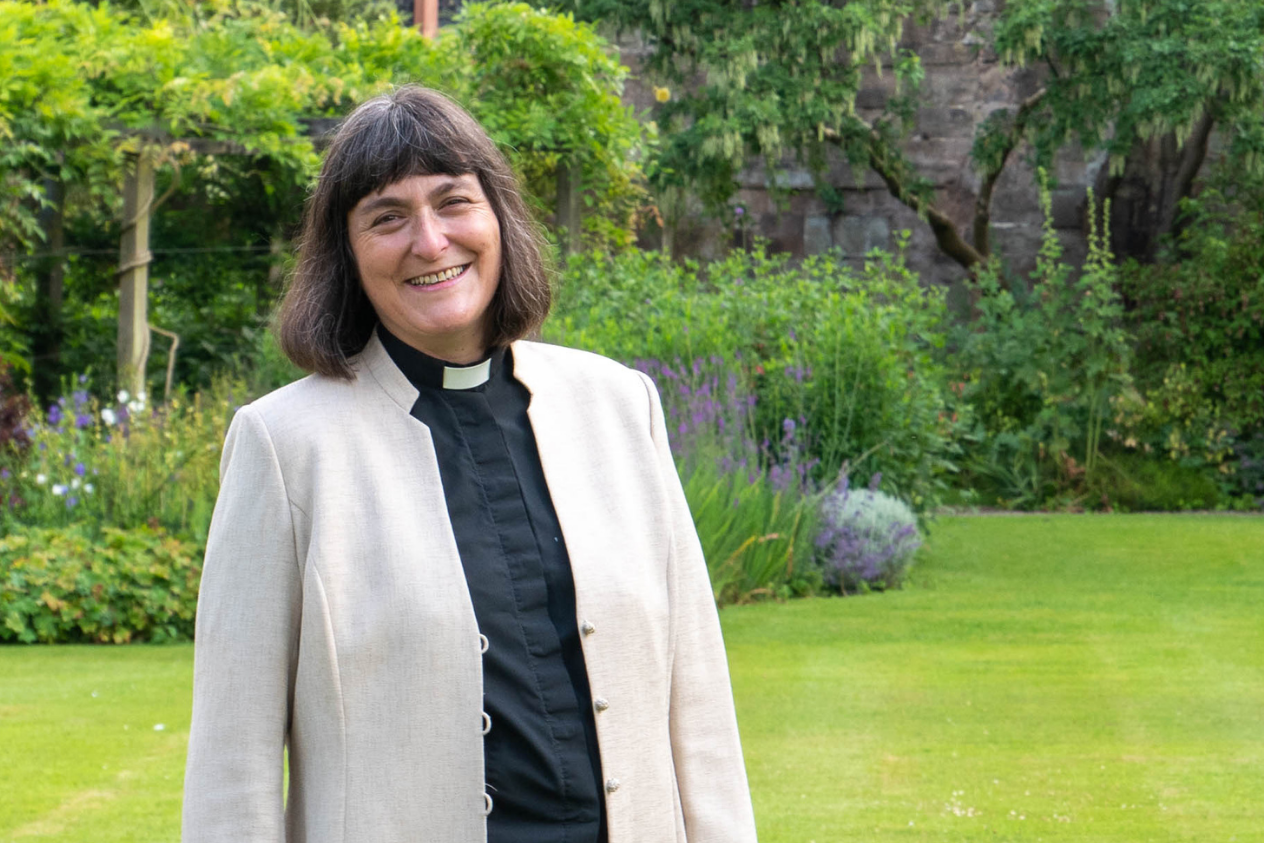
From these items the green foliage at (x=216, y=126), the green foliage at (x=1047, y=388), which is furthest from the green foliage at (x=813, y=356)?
the green foliage at (x=1047, y=388)

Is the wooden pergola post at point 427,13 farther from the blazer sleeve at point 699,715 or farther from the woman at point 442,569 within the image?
the blazer sleeve at point 699,715

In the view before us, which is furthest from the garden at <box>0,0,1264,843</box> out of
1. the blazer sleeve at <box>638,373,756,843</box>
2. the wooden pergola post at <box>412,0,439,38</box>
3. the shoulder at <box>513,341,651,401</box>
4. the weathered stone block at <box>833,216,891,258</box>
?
the shoulder at <box>513,341,651,401</box>

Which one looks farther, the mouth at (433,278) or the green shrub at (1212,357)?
the green shrub at (1212,357)

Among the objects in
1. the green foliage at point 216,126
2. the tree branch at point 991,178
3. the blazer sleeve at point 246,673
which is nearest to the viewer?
the blazer sleeve at point 246,673

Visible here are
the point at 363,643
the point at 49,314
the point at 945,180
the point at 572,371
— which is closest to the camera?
the point at 363,643

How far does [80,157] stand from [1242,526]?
744cm

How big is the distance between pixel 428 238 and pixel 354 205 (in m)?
0.11

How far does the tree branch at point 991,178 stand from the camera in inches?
513

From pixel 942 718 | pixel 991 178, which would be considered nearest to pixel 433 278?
pixel 942 718

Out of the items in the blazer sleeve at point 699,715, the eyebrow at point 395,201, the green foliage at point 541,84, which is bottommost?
the blazer sleeve at point 699,715

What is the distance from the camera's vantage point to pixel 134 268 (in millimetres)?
9070

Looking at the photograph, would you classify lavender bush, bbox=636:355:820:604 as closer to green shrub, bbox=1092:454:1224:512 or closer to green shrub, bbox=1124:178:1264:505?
green shrub, bbox=1092:454:1224:512

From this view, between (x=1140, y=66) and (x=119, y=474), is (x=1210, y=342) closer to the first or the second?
(x=1140, y=66)

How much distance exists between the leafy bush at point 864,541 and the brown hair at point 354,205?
5840mm
